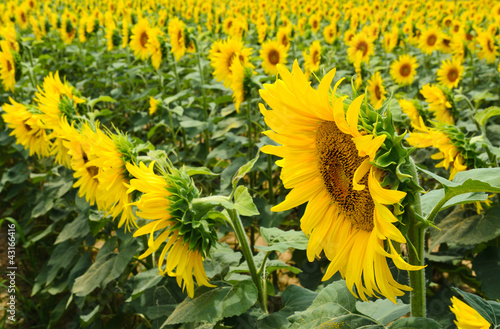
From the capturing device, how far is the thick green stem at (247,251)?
1240 millimetres

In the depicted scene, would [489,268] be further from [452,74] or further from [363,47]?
[363,47]

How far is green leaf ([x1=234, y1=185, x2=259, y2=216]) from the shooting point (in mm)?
1142

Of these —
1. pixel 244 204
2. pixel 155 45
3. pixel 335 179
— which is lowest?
pixel 155 45

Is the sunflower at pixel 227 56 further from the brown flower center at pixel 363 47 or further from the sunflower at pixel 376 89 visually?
the brown flower center at pixel 363 47

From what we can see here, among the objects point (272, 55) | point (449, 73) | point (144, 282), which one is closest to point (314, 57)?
point (272, 55)

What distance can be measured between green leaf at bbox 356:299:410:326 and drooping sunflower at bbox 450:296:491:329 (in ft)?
0.74

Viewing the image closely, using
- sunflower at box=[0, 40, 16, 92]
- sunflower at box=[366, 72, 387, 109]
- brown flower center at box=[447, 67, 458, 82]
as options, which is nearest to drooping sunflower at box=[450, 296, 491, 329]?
sunflower at box=[366, 72, 387, 109]

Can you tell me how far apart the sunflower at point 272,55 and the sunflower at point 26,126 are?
5.57ft

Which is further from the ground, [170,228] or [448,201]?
[448,201]

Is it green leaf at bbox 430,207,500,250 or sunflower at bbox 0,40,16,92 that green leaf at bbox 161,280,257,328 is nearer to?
green leaf at bbox 430,207,500,250

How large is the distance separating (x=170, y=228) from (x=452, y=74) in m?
3.23

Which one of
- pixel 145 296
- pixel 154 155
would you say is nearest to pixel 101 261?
pixel 145 296

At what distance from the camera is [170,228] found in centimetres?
115

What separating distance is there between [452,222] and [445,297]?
293mm
